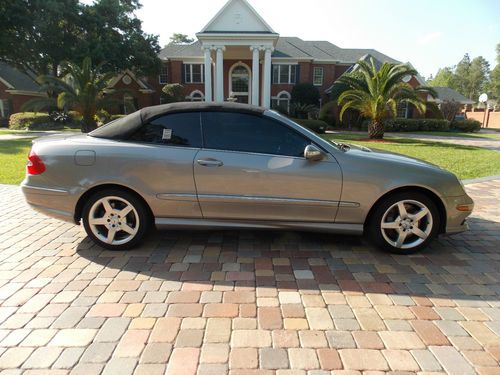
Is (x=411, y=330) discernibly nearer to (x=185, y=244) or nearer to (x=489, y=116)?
(x=185, y=244)

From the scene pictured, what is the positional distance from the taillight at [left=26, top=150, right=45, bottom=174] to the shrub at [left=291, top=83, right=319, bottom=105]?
99.0 ft

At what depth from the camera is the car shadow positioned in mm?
3199

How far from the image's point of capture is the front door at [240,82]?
113ft

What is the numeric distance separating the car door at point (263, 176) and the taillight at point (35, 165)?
1.71 metres

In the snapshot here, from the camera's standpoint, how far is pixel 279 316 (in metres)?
2.70

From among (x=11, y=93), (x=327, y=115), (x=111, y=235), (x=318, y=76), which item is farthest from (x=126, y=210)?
(x=11, y=93)

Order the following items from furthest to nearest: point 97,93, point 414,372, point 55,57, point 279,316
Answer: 1. point 55,57
2. point 97,93
3. point 279,316
4. point 414,372

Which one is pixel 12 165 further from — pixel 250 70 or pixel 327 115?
pixel 250 70

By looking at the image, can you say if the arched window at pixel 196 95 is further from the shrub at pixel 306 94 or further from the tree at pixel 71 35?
the shrub at pixel 306 94

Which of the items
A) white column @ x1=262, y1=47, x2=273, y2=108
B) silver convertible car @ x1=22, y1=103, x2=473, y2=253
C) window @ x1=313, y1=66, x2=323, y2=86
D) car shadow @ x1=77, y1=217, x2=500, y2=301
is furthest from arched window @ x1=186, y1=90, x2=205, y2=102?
silver convertible car @ x1=22, y1=103, x2=473, y2=253

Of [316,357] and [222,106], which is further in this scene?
[222,106]

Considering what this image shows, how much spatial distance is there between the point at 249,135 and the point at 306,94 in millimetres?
29961

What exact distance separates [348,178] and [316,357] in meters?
1.95

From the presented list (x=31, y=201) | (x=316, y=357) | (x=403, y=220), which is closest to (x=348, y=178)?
(x=403, y=220)
